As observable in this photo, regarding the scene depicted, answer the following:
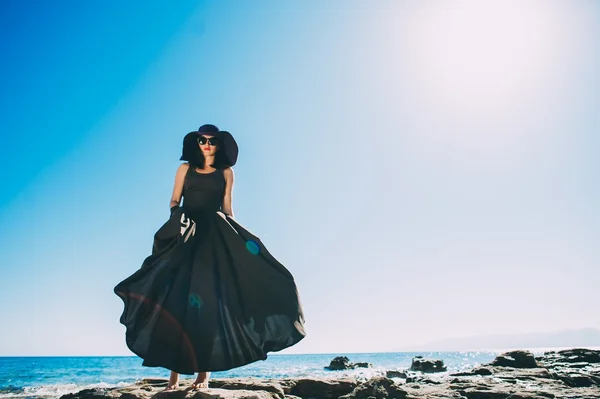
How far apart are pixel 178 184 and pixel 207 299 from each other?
5.72 feet

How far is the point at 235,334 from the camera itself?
4.00 m

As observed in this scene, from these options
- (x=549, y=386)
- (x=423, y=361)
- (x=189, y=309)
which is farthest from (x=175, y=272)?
(x=423, y=361)

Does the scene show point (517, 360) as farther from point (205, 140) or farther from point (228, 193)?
point (205, 140)

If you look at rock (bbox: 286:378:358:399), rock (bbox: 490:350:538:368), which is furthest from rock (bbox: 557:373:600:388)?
rock (bbox: 286:378:358:399)

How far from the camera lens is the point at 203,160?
5.25 meters

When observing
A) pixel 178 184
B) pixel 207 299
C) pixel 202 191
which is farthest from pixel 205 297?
pixel 178 184

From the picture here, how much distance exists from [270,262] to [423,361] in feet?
88.0

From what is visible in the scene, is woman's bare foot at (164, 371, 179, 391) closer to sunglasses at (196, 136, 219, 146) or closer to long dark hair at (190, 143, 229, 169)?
long dark hair at (190, 143, 229, 169)

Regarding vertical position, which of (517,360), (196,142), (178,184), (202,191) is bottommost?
(517,360)

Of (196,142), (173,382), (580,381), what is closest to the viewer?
(173,382)

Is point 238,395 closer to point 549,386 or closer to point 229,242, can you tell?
point 229,242

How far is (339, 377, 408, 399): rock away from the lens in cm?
552

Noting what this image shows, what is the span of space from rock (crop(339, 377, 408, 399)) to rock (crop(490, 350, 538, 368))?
9.77m

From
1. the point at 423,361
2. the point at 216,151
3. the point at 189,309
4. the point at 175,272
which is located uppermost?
the point at 216,151
